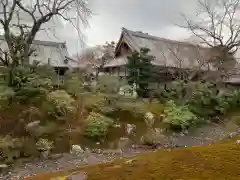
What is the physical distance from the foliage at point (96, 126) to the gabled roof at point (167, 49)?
38.1 feet

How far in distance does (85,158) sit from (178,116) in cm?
626

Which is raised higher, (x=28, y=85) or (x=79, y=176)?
(x=28, y=85)

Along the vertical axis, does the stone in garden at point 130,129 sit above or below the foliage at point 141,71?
below

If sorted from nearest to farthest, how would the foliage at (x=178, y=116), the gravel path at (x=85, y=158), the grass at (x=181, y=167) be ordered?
the grass at (x=181, y=167) → the gravel path at (x=85, y=158) → the foliage at (x=178, y=116)

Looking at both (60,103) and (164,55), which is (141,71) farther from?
(60,103)

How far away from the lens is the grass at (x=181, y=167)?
269 centimetres

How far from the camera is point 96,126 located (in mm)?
11656

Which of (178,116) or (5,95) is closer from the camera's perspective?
(5,95)

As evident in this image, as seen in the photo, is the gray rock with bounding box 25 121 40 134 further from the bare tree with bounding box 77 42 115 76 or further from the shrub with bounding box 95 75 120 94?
the bare tree with bounding box 77 42 115 76

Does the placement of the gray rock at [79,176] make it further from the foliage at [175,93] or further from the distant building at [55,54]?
the distant building at [55,54]

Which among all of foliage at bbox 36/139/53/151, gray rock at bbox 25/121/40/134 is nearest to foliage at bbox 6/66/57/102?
gray rock at bbox 25/121/40/134

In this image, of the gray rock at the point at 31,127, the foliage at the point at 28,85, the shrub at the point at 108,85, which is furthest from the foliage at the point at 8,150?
the shrub at the point at 108,85

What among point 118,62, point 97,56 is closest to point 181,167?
point 118,62

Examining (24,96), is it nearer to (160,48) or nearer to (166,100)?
(166,100)
